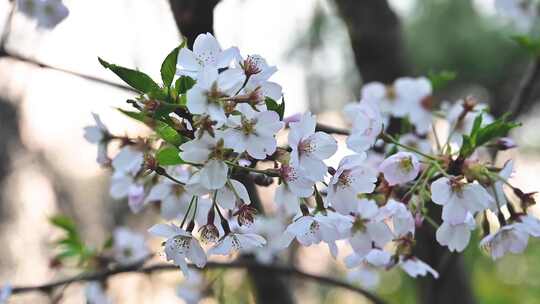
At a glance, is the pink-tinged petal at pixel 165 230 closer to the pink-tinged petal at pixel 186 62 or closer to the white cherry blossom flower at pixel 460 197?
the pink-tinged petal at pixel 186 62

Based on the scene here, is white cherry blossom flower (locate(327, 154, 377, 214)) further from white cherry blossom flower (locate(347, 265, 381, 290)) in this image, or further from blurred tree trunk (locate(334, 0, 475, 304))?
white cherry blossom flower (locate(347, 265, 381, 290))

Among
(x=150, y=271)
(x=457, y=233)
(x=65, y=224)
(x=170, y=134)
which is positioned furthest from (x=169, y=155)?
(x=65, y=224)

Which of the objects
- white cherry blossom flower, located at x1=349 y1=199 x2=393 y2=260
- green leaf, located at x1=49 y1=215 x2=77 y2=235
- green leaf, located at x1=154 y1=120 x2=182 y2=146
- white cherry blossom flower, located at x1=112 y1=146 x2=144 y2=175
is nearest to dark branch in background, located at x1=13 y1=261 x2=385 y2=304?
green leaf, located at x1=49 y1=215 x2=77 y2=235

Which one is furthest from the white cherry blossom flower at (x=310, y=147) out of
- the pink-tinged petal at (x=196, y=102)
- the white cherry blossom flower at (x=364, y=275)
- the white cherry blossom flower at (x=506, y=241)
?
the white cherry blossom flower at (x=364, y=275)

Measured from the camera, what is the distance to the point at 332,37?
3.88m

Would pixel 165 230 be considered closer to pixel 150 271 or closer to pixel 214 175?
pixel 214 175

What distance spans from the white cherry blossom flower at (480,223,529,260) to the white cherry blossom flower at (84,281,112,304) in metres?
0.79

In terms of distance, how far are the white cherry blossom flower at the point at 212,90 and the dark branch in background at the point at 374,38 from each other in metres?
0.89

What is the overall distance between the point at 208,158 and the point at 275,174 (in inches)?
3.6

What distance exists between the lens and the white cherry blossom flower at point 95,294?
51.0 inches

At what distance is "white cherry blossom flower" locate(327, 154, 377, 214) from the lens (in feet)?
2.40

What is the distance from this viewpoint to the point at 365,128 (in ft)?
2.78

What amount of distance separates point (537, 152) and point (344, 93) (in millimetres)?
2723

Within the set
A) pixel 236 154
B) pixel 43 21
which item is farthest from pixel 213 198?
pixel 43 21
